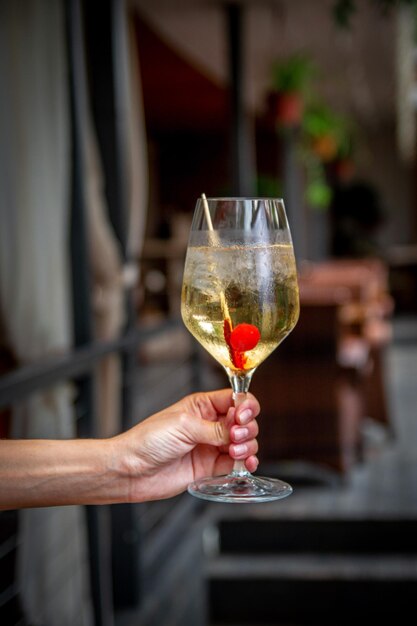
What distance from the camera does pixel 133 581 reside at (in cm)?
305

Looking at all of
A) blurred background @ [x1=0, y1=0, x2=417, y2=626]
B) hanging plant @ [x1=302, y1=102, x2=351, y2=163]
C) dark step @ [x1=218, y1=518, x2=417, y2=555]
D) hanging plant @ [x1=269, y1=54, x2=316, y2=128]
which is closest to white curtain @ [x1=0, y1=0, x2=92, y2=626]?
blurred background @ [x1=0, y1=0, x2=417, y2=626]

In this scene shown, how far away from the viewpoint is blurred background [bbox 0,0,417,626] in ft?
8.22

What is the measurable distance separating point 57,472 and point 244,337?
0.22m

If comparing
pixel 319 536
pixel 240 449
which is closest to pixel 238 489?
pixel 240 449

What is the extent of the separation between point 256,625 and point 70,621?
4.92 ft

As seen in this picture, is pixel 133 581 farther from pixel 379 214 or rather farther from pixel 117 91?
pixel 379 214

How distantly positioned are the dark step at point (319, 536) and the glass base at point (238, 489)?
3.30 m

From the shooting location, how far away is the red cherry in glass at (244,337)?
0.85 m

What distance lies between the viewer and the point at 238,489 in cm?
86

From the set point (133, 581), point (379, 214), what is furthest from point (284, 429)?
point (379, 214)

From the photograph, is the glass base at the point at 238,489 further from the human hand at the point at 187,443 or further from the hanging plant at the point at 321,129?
the hanging plant at the point at 321,129

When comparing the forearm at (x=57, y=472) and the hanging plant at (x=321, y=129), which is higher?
the hanging plant at (x=321, y=129)

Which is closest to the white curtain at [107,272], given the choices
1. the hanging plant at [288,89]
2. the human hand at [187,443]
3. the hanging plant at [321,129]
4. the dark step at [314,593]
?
the dark step at [314,593]

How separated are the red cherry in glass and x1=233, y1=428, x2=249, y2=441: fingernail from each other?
0.25 ft
